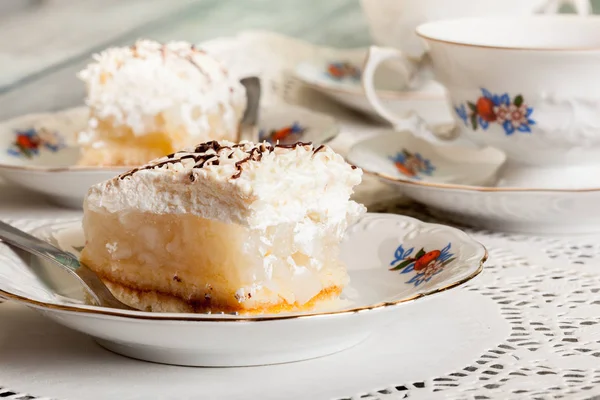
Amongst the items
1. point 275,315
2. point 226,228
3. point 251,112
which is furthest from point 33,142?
point 275,315

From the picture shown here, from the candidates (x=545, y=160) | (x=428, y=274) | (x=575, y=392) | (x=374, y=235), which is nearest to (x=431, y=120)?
(x=545, y=160)

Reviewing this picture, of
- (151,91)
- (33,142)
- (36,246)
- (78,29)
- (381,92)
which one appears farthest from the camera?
(78,29)

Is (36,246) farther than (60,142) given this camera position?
No

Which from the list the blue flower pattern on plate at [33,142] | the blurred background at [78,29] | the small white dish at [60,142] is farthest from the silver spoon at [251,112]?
the blurred background at [78,29]

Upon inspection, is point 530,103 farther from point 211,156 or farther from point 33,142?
point 33,142

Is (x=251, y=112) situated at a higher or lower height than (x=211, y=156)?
lower

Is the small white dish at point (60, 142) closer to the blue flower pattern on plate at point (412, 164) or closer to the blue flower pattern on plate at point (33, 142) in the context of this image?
the blue flower pattern on plate at point (33, 142)
